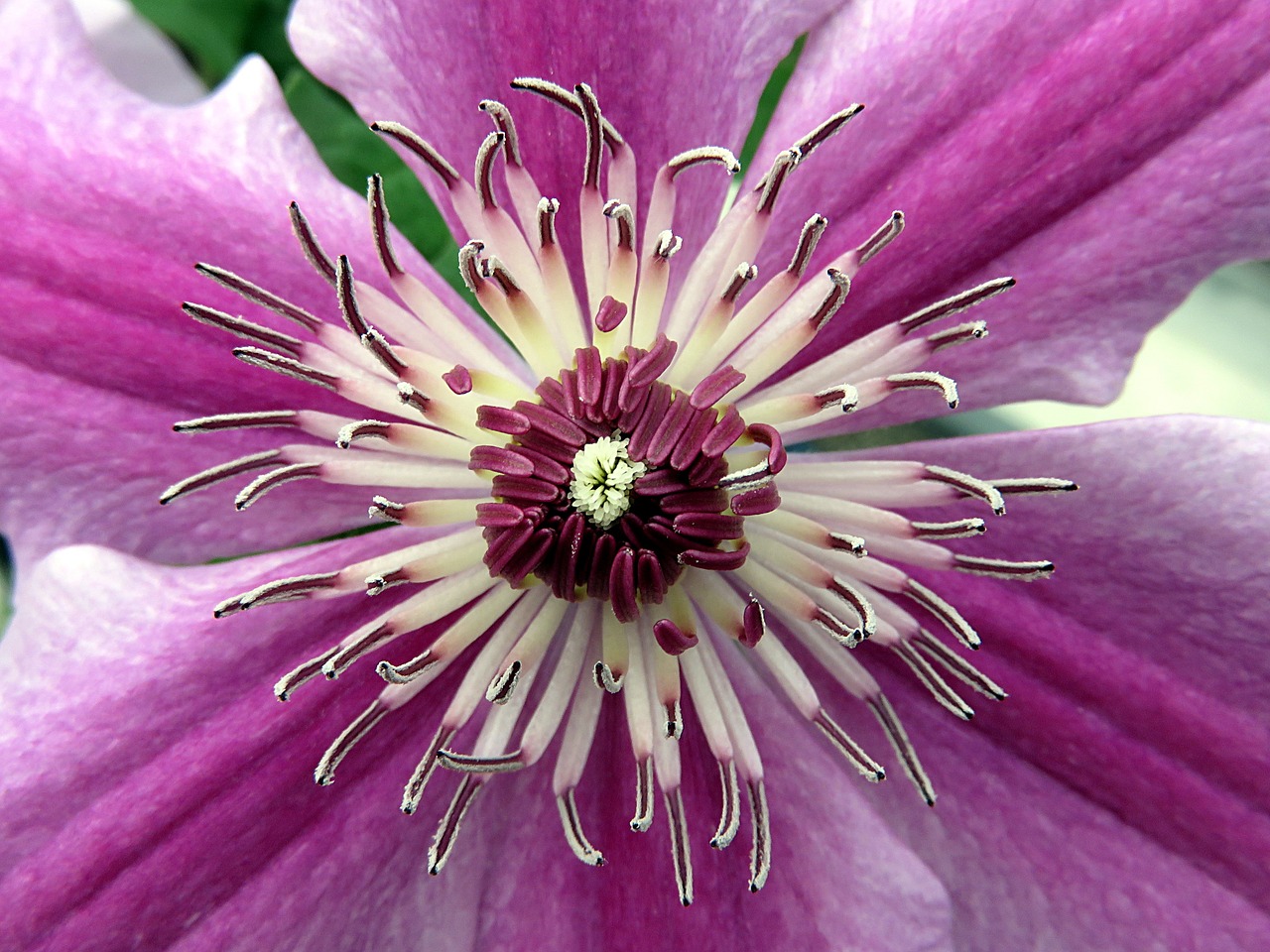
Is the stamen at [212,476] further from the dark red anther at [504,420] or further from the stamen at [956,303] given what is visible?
the stamen at [956,303]

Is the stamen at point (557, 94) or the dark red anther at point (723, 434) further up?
the stamen at point (557, 94)

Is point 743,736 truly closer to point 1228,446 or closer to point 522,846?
point 522,846

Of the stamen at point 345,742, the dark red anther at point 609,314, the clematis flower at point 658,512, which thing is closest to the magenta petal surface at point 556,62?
the clematis flower at point 658,512

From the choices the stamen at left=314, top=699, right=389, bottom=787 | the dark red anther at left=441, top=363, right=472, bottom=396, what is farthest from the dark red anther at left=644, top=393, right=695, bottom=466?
the stamen at left=314, top=699, right=389, bottom=787

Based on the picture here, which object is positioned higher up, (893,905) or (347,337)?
(347,337)

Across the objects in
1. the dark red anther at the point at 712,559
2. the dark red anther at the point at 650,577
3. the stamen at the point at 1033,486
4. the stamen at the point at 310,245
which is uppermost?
the stamen at the point at 310,245

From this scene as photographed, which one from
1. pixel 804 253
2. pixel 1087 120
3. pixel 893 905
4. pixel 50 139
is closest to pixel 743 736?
pixel 893 905
